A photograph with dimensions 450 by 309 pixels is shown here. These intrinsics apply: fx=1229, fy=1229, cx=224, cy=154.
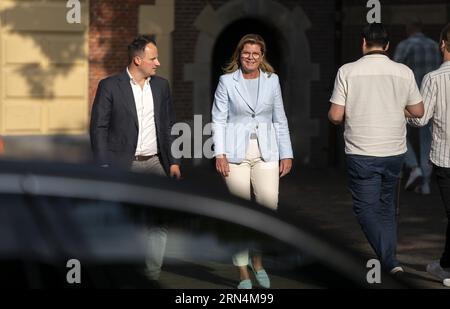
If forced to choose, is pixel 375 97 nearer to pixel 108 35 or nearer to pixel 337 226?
pixel 337 226

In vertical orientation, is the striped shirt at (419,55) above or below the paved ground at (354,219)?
above

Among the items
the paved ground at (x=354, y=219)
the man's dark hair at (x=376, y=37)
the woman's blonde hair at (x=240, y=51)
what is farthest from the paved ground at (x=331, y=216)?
the man's dark hair at (x=376, y=37)

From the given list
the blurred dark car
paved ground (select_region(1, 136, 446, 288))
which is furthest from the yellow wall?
the blurred dark car

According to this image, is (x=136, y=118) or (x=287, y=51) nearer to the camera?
(x=136, y=118)

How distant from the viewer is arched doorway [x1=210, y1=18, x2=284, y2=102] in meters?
18.8

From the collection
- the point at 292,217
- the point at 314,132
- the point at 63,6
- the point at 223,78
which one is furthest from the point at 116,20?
the point at 292,217

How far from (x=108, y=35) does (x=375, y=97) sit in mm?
9714

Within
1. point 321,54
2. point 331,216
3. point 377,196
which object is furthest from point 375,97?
point 321,54

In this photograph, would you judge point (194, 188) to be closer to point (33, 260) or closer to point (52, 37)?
point (33, 260)

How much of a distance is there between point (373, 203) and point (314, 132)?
10387 millimetres

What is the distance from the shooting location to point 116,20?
57.7 feet

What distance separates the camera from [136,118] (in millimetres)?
8430

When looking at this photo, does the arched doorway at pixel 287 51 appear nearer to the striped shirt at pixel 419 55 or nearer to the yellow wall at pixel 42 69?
the yellow wall at pixel 42 69

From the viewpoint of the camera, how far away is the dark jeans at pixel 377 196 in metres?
8.41
